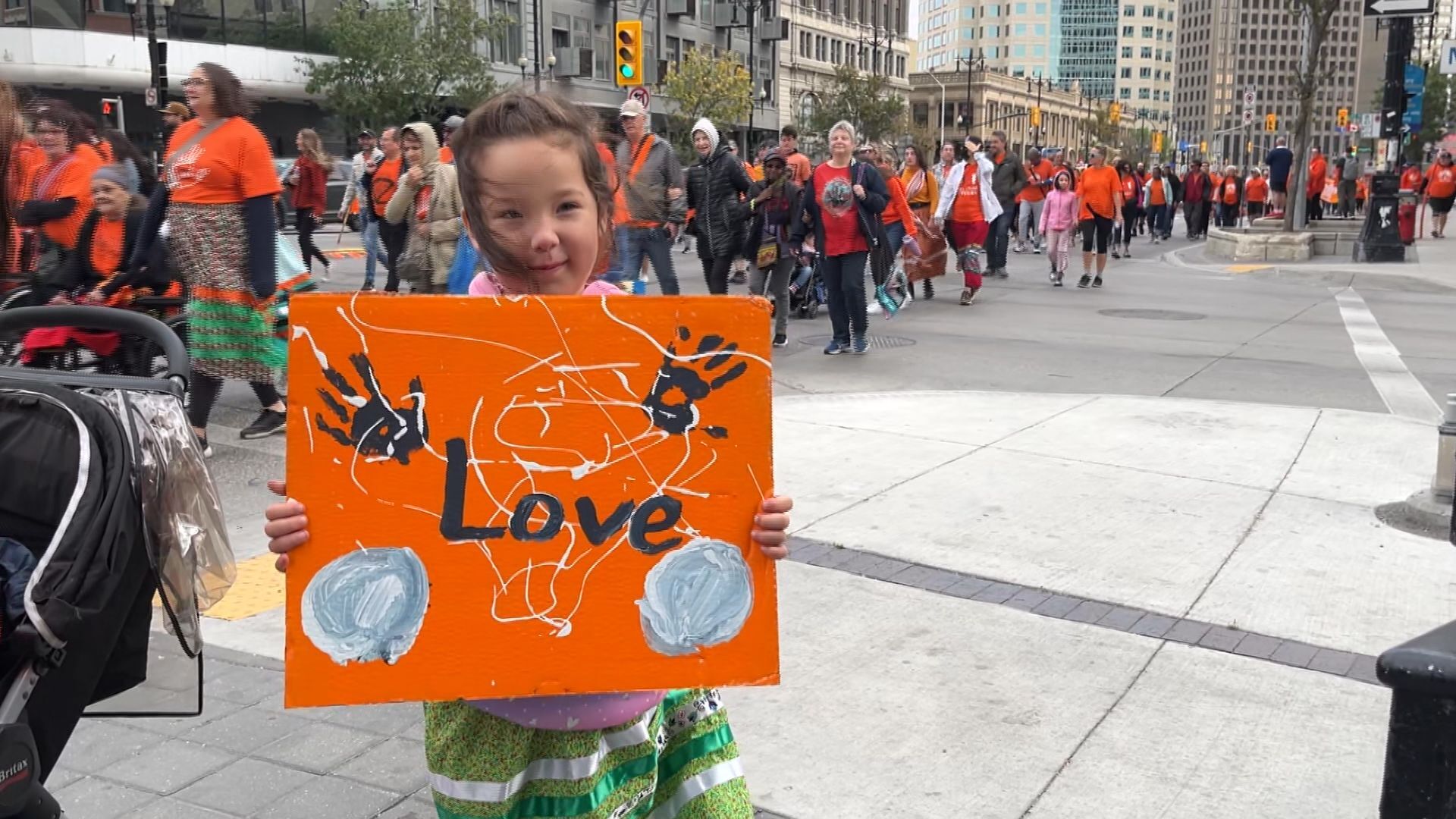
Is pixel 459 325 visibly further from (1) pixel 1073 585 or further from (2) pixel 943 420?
(2) pixel 943 420

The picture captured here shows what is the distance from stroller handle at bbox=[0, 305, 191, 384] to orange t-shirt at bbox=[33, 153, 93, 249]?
5.29m

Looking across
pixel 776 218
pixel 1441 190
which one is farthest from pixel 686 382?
pixel 1441 190

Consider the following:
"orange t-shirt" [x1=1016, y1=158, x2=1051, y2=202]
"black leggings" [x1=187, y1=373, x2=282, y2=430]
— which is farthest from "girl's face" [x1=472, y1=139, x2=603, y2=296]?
"orange t-shirt" [x1=1016, y1=158, x2=1051, y2=202]

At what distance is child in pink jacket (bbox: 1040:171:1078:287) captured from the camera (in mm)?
16609

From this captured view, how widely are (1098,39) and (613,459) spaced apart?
198 m

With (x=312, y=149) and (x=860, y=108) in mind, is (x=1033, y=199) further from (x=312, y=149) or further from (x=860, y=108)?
(x=860, y=108)

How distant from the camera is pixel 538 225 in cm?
216

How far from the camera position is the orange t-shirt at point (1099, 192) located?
55.0 ft

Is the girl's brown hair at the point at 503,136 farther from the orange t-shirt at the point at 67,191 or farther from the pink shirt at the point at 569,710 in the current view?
the orange t-shirt at the point at 67,191

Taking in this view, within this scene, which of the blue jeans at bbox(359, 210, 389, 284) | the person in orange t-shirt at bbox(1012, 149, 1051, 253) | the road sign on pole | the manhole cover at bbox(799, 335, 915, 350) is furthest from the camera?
the person in orange t-shirt at bbox(1012, 149, 1051, 253)

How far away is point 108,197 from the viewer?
7016 mm

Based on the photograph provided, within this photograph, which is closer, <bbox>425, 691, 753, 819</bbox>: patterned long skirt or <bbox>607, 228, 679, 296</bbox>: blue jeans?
<bbox>425, 691, 753, 819</bbox>: patterned long skirt

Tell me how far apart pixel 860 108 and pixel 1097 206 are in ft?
204

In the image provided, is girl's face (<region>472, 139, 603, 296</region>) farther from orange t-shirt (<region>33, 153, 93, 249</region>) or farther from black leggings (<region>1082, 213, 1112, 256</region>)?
black leggings (<region>1082, 213, 1112, 256</region>)
